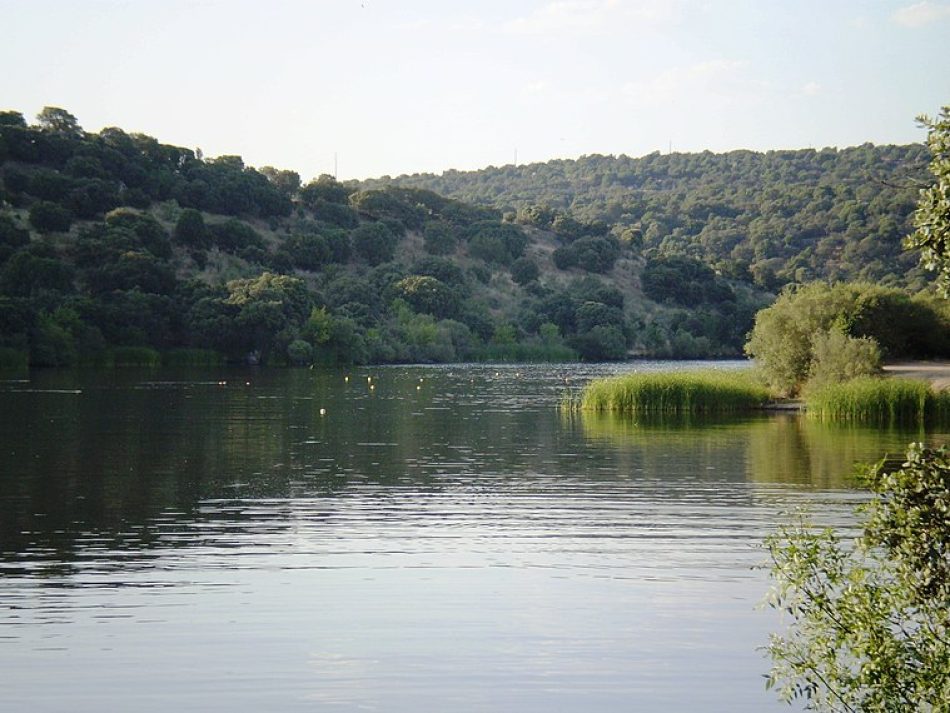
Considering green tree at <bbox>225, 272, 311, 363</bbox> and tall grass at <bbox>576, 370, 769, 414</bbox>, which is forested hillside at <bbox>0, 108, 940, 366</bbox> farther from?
tall grass at <bbox>576, 370, 769, 414</bbox>

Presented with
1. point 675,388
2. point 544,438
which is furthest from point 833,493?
point 675,388

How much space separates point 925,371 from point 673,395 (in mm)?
11330

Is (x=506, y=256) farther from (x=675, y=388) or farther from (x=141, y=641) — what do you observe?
(x=141, y=641)

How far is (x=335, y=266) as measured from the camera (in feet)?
A: 428

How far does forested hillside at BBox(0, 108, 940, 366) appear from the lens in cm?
9925

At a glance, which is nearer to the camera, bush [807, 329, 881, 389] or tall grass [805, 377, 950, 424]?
tall grass [805, 377, 950, 424]

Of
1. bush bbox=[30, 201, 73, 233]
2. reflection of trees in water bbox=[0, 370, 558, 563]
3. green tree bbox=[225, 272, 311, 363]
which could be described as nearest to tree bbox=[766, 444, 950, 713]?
reflection of trees in water bbox=[0, 370, 558, 563]

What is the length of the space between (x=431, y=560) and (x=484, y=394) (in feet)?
155

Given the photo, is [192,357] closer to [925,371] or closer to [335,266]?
[335,266]

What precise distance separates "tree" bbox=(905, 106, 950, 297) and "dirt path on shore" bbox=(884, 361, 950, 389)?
3928cm

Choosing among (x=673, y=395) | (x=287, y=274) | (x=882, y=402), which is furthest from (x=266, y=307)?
(x=882, y=402)

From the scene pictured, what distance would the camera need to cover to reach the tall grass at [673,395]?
49.8 metres

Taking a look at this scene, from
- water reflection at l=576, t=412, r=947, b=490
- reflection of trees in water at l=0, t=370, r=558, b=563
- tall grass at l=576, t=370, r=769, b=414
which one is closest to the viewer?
reflection of trees in water at l=0, t=370, r=558, b=563

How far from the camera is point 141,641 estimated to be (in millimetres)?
14664
